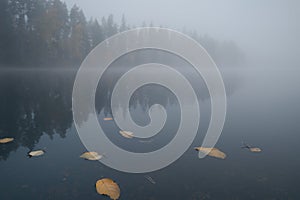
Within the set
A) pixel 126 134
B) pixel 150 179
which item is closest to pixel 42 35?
pixel 126 134

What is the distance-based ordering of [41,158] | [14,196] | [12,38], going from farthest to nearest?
1. [12,38]
2. [41,158]
3. [14,196]

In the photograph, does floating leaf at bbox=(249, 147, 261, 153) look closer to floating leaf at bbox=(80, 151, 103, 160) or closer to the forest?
floating leaf at bbox=(80, 151, 103, 160)

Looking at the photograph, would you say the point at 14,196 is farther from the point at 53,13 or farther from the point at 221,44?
the point at 221,44

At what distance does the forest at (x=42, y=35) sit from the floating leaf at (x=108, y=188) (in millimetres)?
39459

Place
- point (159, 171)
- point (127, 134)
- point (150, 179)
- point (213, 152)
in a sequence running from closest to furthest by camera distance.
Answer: point (150, 179) < point (159, 171) < point (213, 152) < point (127, 134)

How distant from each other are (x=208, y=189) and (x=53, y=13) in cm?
4469

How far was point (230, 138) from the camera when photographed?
7.17m

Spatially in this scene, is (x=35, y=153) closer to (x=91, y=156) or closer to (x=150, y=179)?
(x=91, y=156)

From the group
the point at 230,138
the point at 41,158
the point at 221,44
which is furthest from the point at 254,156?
the point at 221,44

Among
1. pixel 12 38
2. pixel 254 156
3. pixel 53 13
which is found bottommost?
pixel 254 156

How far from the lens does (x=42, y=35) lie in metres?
38.4

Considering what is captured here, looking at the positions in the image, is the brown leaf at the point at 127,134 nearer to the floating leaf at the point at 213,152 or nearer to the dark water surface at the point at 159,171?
the dark water surface at the point at 159,171

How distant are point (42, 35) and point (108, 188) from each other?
42.3 metres

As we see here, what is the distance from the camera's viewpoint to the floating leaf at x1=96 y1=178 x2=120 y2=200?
367 centimetres
